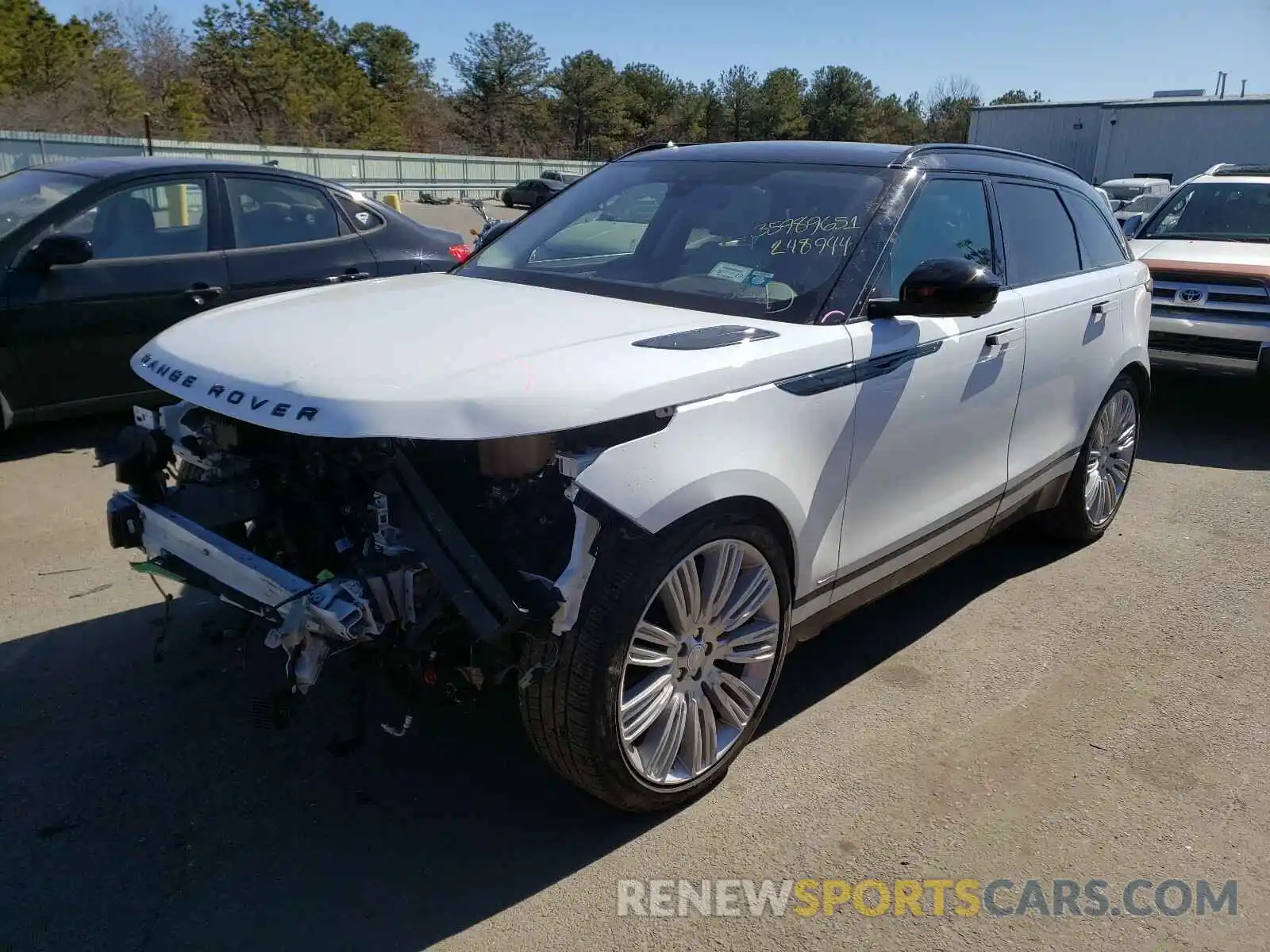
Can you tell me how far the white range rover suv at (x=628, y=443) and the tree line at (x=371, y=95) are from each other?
4109 centimetres

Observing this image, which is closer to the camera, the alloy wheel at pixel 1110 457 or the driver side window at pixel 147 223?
the alloy wheel at pixel 1110 457

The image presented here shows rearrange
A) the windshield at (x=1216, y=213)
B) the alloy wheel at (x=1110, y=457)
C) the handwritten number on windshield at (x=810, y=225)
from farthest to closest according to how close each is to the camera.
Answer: the windshield at (x=1216, y=213) < the alloy wheel at (x=1110, y=457) < the handwritten number on windshield at (x=810, y=225)

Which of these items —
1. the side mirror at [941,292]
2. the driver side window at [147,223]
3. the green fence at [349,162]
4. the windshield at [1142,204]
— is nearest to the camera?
the side mirror at [941,292]

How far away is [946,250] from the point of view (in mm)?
3777

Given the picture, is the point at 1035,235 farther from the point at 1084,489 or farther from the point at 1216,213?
the point at 1216,213

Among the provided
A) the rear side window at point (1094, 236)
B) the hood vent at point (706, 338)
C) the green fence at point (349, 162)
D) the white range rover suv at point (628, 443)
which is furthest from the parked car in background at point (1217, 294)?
the green fence at point (349, 162)

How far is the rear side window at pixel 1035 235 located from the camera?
4211mm

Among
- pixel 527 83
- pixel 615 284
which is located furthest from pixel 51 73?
pixel 615 284

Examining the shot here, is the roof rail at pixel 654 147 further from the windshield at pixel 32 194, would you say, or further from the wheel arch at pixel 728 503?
the windshield at pixel 32 194

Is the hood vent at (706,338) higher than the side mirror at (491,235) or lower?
lower

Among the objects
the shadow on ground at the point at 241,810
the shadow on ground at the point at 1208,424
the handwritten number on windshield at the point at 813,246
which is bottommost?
the shadow on ground at the point at 241,810

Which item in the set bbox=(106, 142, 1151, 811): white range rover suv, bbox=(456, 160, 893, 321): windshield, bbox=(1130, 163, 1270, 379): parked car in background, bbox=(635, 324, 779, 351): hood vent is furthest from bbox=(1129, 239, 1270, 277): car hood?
bbox=(635, 324, 779, 351): hood vent

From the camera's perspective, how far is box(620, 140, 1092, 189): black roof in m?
3.73

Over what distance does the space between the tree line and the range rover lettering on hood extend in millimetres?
41048
